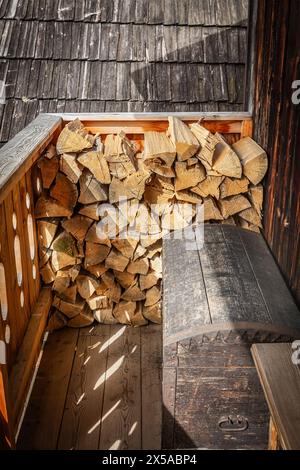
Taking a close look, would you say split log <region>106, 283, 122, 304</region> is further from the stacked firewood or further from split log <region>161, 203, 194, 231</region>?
split log <region>161, 203, 194, 231</region>

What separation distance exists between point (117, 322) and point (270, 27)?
8.34 feet

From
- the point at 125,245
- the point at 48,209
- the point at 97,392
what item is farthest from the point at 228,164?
the point at 97,392

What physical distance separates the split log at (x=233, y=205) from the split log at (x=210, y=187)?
4.6 inches

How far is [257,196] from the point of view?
376 cm

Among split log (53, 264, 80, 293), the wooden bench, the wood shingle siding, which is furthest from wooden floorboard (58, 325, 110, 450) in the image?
the wood shingle siding

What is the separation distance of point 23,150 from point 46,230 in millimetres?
1023

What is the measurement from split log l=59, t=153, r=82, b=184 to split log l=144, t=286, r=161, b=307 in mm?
1105

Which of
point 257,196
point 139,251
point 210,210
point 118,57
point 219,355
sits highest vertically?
point 118,57

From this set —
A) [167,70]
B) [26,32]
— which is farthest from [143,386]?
[26,32]

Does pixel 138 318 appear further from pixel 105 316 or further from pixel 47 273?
pixel 47 273

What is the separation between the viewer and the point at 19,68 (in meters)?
5.35

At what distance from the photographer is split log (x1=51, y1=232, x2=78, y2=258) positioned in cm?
386

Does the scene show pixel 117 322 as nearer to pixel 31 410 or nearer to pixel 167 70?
pixel 31 410

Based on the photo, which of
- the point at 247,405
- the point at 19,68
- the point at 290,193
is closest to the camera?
the point at 247,405
